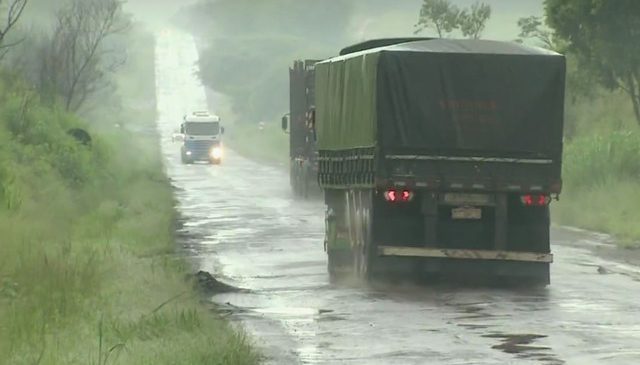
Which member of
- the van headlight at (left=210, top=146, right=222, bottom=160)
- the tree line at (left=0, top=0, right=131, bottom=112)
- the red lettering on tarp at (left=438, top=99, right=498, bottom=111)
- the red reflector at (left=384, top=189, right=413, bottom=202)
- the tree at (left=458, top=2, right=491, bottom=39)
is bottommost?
the van headlight at (left=210, top=146, right=222, bottom=160)

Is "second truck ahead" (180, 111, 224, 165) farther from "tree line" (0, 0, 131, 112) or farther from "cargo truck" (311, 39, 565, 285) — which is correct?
"cargo truck" (311, 39, 565, 285)

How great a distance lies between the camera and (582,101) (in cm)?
4859

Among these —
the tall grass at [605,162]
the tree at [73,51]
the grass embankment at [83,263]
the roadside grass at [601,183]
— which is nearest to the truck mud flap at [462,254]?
the grass embankment at [83,263]

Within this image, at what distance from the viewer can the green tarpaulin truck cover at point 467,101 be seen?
20531 millimetres

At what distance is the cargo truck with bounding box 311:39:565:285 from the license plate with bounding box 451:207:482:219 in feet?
0.06

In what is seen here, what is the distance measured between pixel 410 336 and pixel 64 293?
3.81 metres

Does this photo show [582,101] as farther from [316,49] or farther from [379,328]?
[316,49]

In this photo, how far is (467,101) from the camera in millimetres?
20656

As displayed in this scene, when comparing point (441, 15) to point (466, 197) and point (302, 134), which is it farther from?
point (466, 197)

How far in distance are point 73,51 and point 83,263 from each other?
3159cm

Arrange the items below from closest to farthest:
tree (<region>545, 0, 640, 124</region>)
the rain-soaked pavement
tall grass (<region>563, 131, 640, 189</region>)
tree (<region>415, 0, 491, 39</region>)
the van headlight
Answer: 1. the rain-soaked pavement
2. tree (<region>545, 0, 640, 124</region>)
3. tall grass (<region>563, 131, 640, 189</region>)
4. tree (<region>415, 0, 491, 39</region>)
5. the van headlight

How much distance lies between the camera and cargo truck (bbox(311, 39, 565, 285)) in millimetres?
20375

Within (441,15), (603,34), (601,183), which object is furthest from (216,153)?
(601,183)

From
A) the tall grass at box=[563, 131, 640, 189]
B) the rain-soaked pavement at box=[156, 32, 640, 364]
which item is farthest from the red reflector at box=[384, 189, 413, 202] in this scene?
the tall grass at box=[563, 131, 640, 189]
